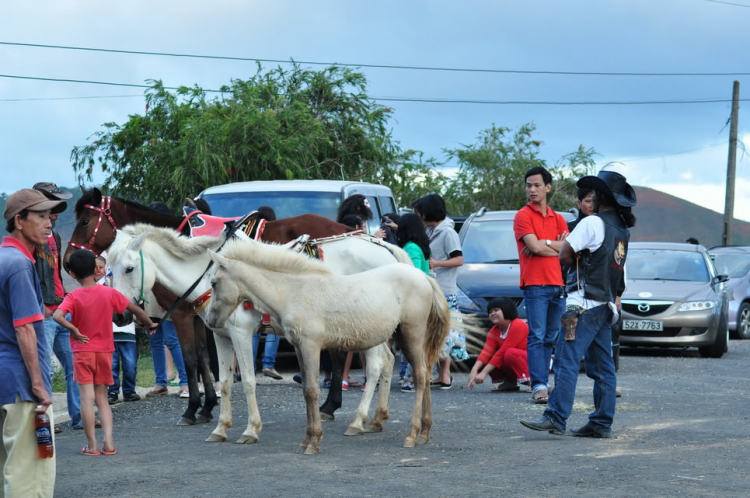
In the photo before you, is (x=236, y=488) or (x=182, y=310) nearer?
(x=236, y=488)

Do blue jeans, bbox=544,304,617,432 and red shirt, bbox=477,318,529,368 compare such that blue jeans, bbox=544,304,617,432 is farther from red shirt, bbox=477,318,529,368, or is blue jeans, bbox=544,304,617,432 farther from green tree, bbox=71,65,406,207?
green tree, bbox=71,65,406,207

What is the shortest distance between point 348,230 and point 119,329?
263 centimetres

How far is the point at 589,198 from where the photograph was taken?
33.4 feet

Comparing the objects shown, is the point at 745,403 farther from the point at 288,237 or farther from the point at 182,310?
the point at 182,310

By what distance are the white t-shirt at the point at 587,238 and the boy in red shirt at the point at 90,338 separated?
3.65 m

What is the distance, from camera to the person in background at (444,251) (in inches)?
452

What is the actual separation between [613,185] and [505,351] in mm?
3581

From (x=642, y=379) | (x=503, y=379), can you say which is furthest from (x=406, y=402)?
(x=642, y=379)

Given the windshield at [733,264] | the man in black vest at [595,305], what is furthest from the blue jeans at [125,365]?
the windshield at [733,264]

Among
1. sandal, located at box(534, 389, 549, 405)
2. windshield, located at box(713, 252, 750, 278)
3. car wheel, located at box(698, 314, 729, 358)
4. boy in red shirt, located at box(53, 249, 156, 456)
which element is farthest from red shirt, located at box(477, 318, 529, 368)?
windshield, located at box(713, 252, 750, 278)

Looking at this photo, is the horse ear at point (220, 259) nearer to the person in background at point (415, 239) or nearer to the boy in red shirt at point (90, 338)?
the boy in red shirt at point (90, 338)

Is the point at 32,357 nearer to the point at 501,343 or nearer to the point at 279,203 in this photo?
the point at 501,343

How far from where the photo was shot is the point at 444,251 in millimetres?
11578

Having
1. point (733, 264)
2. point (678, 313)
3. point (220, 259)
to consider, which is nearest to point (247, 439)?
point (220, 259)
